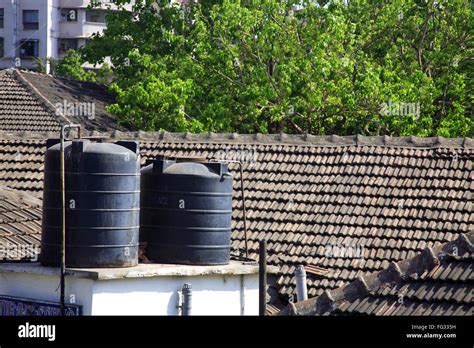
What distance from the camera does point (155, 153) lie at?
22.7m

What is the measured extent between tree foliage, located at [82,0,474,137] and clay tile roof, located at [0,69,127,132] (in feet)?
3.40

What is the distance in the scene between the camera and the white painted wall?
44.4 ft

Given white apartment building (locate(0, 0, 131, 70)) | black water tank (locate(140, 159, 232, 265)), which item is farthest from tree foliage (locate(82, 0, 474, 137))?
white apartment building (locate(0, 0, 131, 70))

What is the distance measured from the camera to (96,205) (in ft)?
45.4

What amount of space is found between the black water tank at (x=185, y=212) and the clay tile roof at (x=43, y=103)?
19.0 meters

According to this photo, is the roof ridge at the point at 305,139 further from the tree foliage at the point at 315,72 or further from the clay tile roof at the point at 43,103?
the tree foliage at the point at 315,72

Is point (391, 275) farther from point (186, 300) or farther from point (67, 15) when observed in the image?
point (67, 15)

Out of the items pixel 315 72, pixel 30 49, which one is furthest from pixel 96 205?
pixel 30 49

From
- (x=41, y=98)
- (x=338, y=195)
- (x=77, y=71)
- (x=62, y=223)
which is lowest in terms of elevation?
(x=77, y=71)

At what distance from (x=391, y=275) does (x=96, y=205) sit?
344 centimetres

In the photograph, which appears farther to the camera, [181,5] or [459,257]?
[181,5]

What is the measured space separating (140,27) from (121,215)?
32.5m
